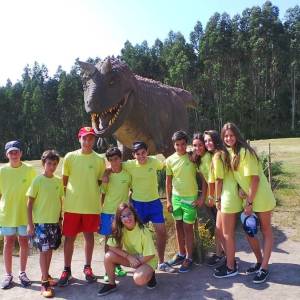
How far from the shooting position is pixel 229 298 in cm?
401

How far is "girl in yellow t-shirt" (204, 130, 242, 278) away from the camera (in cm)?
439

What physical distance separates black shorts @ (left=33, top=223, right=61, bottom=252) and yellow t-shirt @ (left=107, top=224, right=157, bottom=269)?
0.59m

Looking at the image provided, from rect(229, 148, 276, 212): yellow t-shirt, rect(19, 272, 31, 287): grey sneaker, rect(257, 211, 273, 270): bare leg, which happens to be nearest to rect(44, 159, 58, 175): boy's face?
rect(19, 272, 31, 287): grey sneaker

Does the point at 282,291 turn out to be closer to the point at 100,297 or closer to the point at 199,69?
the point at 100,297

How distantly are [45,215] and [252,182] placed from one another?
218 cm

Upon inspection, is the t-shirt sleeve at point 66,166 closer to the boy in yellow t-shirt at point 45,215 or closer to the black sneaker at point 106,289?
the boy in yellow t-shirt at point 45,215

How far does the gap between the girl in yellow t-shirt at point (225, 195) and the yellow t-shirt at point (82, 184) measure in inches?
50.5

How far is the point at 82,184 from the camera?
450cm

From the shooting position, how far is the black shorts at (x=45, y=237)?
430 cm

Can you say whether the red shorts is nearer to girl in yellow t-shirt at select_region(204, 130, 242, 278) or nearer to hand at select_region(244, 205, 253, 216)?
girl in yellow t-shirt at select_region(204, 130, 242, 278)

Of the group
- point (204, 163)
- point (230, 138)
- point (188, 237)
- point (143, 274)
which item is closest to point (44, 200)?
point (143, 274)

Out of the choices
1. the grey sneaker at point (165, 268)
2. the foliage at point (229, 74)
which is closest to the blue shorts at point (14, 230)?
the grey sneaker at point (165, 268)

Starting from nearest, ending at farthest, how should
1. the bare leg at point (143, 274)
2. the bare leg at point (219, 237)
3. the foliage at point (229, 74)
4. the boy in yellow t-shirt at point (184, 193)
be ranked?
the bare leg at point (143, 274), the bare leg at point (219, 237), the boy in yellow t-shirt at point (184, 193), the foliage at point (229, 74)

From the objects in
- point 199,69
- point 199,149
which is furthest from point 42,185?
point 199,69
